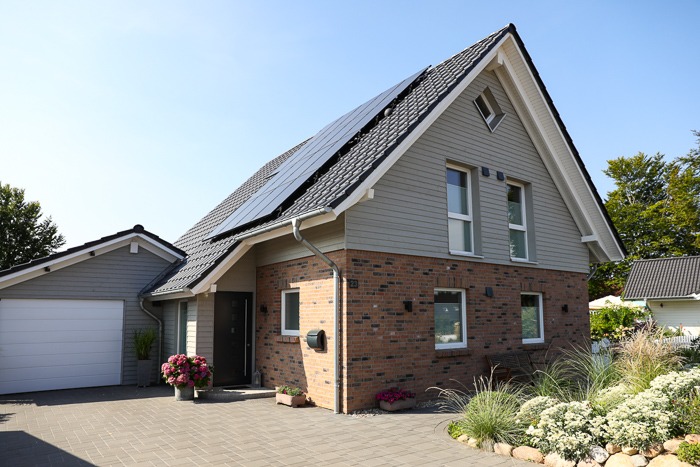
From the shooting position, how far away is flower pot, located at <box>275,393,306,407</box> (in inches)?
361

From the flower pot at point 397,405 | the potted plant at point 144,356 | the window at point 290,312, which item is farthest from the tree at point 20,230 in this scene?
the flower pot at point 397,405

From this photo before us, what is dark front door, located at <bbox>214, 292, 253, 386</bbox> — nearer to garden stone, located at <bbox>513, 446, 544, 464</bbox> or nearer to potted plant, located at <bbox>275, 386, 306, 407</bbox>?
potted plant, located at <bbox>275, 386, 306, 407</bbox>

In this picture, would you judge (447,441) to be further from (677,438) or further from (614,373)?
(614,373)

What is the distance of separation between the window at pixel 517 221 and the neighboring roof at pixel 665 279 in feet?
62.9

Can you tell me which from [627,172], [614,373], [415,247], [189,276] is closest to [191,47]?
[189,276]

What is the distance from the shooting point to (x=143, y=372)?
12.6m

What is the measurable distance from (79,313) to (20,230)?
57.3 feet

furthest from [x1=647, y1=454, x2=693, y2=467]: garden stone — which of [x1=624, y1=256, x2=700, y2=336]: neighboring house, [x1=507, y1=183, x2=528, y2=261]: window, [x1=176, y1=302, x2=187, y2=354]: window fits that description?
[x1=624, y1=256, x2=700, y2=336]: neighboring house

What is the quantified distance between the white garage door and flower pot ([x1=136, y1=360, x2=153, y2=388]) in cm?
86

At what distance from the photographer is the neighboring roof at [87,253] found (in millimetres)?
11789

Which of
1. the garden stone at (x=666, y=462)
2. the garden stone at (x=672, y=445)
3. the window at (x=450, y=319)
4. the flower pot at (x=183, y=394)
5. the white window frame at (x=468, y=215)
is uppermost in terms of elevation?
the white window frame at (x=468, y=215)

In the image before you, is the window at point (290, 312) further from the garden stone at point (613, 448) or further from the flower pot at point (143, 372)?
the garden stone at point (613, 448)

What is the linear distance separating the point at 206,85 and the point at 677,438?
32.3ft

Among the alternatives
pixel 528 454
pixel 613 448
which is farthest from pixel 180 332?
pixel 613 448
